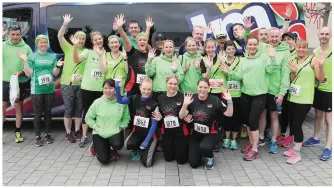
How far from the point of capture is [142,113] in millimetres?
4270

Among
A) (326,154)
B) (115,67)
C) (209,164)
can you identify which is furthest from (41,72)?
(326,154)

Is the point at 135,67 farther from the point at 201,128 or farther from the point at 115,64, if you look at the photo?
the point at 201,128

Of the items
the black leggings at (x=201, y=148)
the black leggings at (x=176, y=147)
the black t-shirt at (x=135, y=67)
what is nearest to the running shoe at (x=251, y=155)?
the black leggings at (x=201, y=148)

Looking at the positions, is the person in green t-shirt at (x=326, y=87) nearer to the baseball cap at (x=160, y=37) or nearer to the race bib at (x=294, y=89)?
the race bib at (x=294, y=89)

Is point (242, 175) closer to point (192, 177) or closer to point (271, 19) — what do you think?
point (192, 177)

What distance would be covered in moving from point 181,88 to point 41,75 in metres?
2.09

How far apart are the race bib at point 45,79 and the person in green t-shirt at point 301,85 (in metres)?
3.43

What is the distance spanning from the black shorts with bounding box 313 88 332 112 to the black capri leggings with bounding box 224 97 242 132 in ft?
3.47

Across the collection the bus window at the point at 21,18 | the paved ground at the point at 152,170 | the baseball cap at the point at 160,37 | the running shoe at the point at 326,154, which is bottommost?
the paved ground at the point at 152,170

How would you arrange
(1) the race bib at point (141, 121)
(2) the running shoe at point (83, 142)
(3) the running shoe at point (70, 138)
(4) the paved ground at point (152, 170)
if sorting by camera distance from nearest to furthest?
1. (4) the paved ground at point (152, 170)
2. (1) the race bib at point (141, 121)
3. (2) the running shoe at point (83, 142)
4. (3) the running shoe at point (70, 138)

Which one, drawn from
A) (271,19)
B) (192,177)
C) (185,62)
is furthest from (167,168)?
(271,19)

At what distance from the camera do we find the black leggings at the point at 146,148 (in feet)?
13.5

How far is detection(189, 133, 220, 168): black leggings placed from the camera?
13.2 ft


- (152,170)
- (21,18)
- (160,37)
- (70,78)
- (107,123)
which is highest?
(21,18)
